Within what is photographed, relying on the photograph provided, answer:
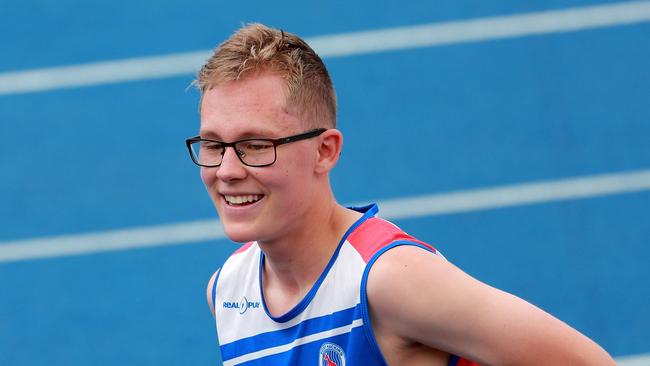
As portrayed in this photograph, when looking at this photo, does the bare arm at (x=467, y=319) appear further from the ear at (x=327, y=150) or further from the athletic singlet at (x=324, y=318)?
the ear at (x=327, y=150)

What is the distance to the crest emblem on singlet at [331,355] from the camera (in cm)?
229

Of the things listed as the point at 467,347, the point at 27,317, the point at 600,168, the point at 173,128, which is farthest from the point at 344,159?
the point at 467,347

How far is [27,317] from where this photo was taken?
551cm

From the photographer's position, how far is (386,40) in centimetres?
595

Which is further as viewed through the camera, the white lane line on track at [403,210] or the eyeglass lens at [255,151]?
the white lane line on track at [403,210]

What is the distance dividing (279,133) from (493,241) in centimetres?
350

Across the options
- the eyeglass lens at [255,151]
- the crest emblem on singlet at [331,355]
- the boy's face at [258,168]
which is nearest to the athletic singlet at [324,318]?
the crest emblem on singlet at [331,355]

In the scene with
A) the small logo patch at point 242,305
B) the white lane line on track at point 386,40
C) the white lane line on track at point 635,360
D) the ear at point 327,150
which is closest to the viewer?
the ear at point 327,150

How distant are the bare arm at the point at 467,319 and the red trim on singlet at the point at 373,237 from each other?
0.07 m

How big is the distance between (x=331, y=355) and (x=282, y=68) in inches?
25.3


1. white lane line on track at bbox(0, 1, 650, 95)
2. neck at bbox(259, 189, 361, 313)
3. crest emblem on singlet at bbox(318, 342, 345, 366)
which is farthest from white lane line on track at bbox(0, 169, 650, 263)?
crest emblem on singlet at bbox(318, 342, 345, 366)

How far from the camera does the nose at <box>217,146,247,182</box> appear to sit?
223 cm

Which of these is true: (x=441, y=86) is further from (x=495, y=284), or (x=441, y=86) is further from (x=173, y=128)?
(x=173, y=128)

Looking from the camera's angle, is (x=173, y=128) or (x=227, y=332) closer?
(x=227, y=332)
